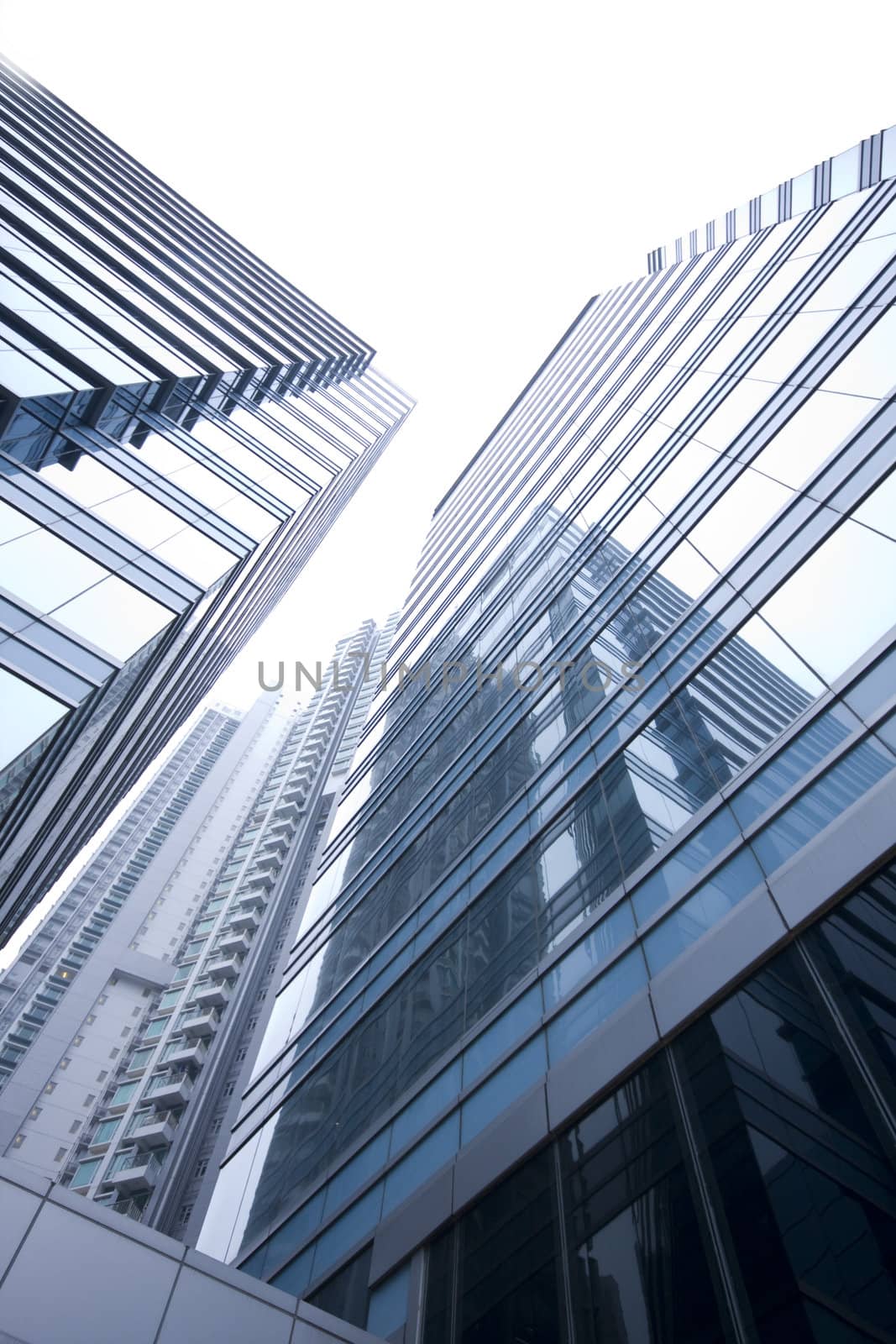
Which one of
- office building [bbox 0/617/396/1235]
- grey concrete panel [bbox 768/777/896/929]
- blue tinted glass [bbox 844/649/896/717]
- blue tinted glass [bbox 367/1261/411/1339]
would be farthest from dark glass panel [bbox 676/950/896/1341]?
office building [bbox 0/617/396/1235]

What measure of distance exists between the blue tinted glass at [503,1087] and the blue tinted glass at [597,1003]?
0.95 ft

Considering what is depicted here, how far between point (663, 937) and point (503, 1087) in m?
3.17

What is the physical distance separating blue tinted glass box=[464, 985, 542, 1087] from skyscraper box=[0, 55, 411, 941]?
24.1 ft

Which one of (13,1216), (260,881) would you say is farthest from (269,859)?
(13,1216)

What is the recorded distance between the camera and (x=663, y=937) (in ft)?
31.2

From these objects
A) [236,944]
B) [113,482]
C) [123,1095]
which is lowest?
[123,1095]

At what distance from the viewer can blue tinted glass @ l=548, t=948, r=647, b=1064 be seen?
9.51 metres

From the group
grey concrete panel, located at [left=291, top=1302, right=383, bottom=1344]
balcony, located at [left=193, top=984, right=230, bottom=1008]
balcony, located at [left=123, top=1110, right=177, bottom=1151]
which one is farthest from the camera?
balcony, located at [left=193, top=984, right=230, bottom=1008]

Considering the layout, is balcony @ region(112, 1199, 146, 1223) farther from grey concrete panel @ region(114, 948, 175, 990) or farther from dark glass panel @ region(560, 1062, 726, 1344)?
dark glass panel @ region(560, 1062, 726, 1344)

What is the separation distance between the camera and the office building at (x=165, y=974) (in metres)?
46.8

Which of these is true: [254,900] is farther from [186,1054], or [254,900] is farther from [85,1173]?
[85,1173]

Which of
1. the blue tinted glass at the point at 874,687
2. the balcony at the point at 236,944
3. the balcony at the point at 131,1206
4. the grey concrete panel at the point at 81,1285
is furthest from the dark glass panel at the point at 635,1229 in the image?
the balcony at the point at 236,944

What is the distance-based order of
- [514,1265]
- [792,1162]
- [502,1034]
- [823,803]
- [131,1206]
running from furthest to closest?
[131,1206]
[502,1034]
[823,803]
[514,1265]
[792,1162]

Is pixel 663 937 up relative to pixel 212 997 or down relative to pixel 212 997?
up
